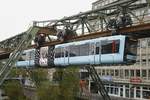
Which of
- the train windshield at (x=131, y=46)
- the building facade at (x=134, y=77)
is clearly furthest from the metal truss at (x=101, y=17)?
the building facade at (x=134, y=77)

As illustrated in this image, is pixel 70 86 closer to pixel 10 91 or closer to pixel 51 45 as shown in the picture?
pixel 51 45

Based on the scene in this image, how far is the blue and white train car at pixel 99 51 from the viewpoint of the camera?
28.6 m

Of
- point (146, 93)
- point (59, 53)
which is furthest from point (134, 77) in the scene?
point (59, 53)

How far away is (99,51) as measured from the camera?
102ft

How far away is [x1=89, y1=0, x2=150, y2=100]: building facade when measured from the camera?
2413 inches

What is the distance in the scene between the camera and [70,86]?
148 ft

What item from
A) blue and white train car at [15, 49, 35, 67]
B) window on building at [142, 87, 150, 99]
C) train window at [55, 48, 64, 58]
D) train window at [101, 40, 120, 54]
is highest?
train window at [101, 40, 120, 54]

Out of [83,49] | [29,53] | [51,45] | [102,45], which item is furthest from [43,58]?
[102,45]

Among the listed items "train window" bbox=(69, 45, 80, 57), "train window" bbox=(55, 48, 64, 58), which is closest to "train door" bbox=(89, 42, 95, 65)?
"train window" bbox=(69, 45, 80, 57)

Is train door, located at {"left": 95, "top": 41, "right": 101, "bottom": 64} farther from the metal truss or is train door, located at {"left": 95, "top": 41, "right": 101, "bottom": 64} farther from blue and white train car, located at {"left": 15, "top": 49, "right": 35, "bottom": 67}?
blue and white train car, located at {"left": 15, "top": 49, "right": 35, "bottom": 67}

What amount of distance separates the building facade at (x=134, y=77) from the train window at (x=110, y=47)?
28836mm

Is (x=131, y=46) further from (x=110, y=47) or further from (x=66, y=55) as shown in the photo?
(x=66, y=55)

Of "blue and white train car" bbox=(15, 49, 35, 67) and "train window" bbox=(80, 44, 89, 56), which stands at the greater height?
"train window" bbox=(80, 44, 89, 56)

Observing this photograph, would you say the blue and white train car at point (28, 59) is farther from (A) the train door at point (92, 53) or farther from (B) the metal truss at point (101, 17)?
(A) the train door at point (92, 53)
